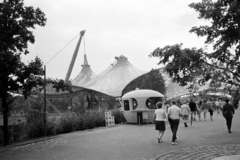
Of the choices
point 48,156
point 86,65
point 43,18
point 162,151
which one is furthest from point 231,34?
point 86,65

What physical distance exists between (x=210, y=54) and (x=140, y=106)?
12.5 metres

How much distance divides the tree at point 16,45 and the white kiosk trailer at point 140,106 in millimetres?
8094

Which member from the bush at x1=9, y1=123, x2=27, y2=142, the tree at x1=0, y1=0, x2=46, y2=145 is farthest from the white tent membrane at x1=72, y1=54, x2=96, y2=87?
the tree at x1=0, y1=0, x2=46, y2=145

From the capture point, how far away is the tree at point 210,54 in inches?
198

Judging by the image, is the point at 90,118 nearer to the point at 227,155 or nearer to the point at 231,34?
the point at 227,155

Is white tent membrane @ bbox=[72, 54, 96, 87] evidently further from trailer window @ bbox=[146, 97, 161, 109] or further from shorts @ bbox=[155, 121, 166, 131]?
shorts @ bbox=[155, 121, 166, 131]

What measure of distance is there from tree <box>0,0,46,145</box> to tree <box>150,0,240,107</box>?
628cm

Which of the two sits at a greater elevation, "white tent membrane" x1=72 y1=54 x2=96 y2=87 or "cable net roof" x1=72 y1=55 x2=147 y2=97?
"white tent membrane" x1=72 y1=54 x2=96 y2=87

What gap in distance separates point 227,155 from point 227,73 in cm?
271

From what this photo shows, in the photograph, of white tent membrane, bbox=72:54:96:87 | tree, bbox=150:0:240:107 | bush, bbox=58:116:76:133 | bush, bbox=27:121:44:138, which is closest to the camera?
tree, bbox=150:0:240:107

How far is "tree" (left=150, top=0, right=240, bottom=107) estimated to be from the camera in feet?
16.5

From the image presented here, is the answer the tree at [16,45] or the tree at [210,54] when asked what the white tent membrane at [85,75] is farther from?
the tree at [210,54]

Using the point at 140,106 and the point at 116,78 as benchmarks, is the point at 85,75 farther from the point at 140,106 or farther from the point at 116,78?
the point at 140,106

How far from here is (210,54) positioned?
19.7 ft
